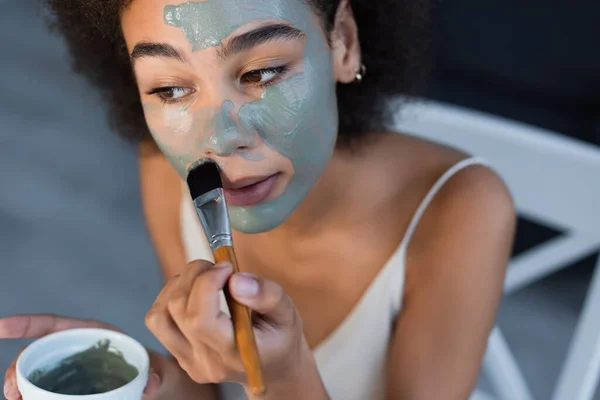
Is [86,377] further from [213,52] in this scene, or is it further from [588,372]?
[588,372]

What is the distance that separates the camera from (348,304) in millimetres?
793

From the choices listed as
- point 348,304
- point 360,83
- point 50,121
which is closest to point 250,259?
point 348,304

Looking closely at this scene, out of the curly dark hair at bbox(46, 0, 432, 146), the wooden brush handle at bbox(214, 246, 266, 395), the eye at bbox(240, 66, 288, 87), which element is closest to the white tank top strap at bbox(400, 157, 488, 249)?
the curly dark hair at bbox(46, 0, 432, 146)

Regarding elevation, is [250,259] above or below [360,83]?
below

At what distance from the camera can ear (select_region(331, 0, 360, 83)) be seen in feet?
2.21

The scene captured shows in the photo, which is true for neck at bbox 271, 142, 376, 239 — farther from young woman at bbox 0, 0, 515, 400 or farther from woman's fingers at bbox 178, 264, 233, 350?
woman's fingers at bbox 178, 264, 233, 350

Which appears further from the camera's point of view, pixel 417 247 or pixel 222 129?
pixel 417 247

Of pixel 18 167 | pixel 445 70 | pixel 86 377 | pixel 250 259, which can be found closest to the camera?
pixel 86 377

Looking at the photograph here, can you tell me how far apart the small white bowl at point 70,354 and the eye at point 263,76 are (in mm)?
219

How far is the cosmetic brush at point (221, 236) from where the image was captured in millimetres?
396

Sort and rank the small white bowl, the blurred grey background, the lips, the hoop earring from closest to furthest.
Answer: the small white bowl
the lips
the hoop earring
the blurred grey background

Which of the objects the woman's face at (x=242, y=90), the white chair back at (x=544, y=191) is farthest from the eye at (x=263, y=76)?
the white chair back at (x=544, y=191)

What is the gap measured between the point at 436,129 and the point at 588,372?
34cm

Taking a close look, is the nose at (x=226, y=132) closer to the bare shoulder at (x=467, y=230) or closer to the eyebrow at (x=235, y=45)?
the eyebrow at (x=235, y=45)
